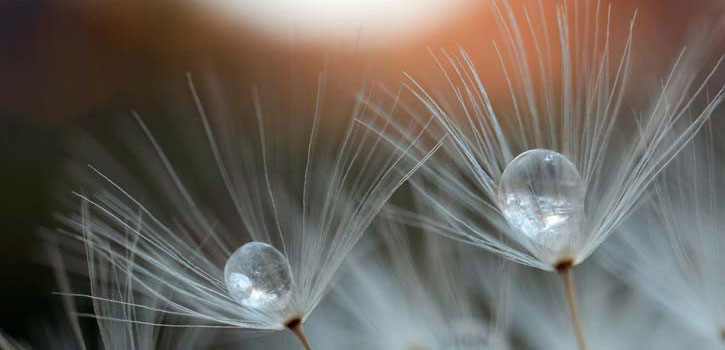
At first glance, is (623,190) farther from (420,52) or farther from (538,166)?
(420,52)

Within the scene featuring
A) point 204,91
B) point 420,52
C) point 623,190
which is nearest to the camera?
point 623,190

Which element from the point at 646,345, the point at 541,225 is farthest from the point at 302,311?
the point at 646,345

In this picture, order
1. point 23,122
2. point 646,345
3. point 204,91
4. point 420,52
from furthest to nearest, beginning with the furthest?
point 23,122, point 204,91, point 420,52, point 646,345

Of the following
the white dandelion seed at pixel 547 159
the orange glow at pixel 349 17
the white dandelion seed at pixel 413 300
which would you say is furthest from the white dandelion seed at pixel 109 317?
the orange glow at pixel 349 17

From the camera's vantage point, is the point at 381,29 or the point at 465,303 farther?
the point at 381,29

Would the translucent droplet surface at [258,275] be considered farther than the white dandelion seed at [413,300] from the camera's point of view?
No

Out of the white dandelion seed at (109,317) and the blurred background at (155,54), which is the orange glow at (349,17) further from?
the white dandelion seed at (109,317)

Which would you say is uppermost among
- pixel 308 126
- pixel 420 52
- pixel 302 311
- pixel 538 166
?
pixel 420 52

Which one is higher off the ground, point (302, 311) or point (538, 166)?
point (538, 166)

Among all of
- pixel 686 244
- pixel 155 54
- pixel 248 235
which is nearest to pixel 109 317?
pixel 248 235
